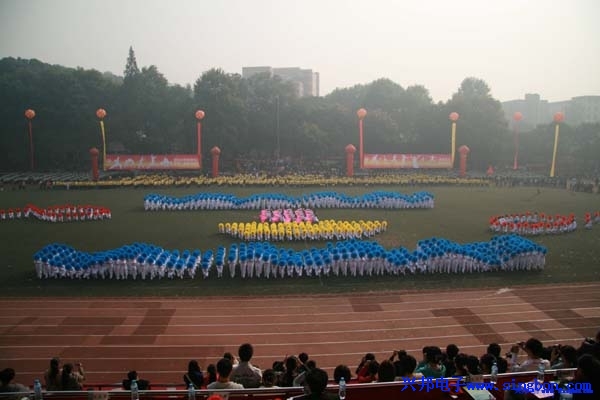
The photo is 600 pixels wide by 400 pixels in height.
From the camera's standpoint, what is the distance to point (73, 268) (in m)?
12.3

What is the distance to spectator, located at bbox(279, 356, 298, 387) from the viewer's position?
498cm

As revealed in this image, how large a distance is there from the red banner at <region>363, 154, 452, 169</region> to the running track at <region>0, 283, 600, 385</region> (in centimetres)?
3155

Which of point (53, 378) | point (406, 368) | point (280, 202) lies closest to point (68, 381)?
point (53, 378)

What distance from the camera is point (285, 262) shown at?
12531 mm

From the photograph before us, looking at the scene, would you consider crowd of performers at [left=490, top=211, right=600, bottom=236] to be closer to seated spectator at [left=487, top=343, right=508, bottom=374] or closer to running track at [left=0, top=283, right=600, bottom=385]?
running track at [left=0, top=283, right=600, bottom=385]

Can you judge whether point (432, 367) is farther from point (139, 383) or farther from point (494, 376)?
point (139, 383)

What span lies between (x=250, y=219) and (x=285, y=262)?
9.25 m

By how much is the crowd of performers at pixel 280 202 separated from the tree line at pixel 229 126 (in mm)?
21616

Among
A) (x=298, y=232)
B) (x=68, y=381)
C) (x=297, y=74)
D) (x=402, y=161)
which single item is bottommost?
(x=298, y=232)

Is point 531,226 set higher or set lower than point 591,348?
lower

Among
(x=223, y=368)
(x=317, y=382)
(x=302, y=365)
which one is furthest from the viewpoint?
(x=302, y=365)

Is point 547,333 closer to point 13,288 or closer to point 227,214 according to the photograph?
point 13,288

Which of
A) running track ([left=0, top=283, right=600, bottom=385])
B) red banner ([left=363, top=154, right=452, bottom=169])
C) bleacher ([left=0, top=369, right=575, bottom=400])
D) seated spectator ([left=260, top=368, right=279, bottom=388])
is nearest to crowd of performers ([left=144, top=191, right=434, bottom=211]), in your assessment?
running track ([left=0, top=283, right=600, bottom=385])

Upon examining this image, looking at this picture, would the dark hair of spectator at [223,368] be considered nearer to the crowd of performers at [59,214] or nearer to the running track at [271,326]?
the running track at [271,326]
